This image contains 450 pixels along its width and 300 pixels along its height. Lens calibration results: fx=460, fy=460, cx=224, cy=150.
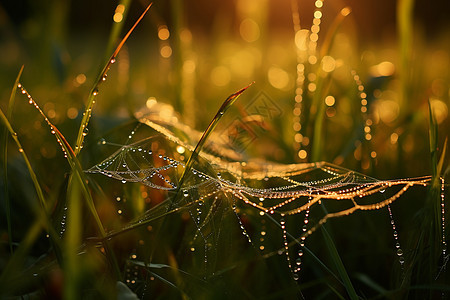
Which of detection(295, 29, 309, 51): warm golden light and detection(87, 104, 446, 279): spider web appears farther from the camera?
detection(295, 29, 309, 51): warm golden light

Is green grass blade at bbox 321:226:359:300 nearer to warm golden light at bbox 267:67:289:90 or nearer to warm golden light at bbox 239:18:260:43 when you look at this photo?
warm golden light at bbox 267:67:289:90

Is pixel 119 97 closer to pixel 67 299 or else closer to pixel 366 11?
pixel 67 299

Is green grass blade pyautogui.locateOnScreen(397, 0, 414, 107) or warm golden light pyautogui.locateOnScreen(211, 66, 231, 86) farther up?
green grass blade pyautogui.locateOnScreen(397, 0, 414, 107)

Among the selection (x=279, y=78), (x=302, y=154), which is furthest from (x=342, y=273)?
(x=279, y=78)

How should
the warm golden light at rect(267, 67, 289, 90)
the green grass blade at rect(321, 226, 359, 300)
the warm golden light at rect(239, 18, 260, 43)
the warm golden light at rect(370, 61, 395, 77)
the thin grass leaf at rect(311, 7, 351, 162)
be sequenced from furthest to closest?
the warm golden light at rect(239, 18, 260, 43)
the warm golden light at rect(267, 67, 289, 90)
the warm golden light at rect(370, 61, 395, 77)
the thin grass leaf at rect(311, 7, 351, 162)
the green grass blade at rect(321, 226, 359, 300)

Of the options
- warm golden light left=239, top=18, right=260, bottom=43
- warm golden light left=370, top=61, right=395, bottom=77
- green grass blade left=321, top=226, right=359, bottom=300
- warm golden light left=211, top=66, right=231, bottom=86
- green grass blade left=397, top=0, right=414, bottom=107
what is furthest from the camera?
warm golden light left=239, top=18, right=260, bottom=43

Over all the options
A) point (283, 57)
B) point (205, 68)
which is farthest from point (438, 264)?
point (283, 57)

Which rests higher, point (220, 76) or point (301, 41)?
point (301, 41)

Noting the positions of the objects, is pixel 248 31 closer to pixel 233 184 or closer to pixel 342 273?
pixel 233 184

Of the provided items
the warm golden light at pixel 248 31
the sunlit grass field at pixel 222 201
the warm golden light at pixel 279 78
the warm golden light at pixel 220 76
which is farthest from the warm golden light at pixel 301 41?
the warm golden light at pixel 248 31

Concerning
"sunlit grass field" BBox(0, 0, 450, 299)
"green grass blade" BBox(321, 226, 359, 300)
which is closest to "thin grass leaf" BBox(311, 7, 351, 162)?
"sunlit grass field" BBox(0, 0, 450, 299)

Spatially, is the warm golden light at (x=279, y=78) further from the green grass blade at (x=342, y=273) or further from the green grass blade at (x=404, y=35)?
the green grass blade at (x=342, y=273)
